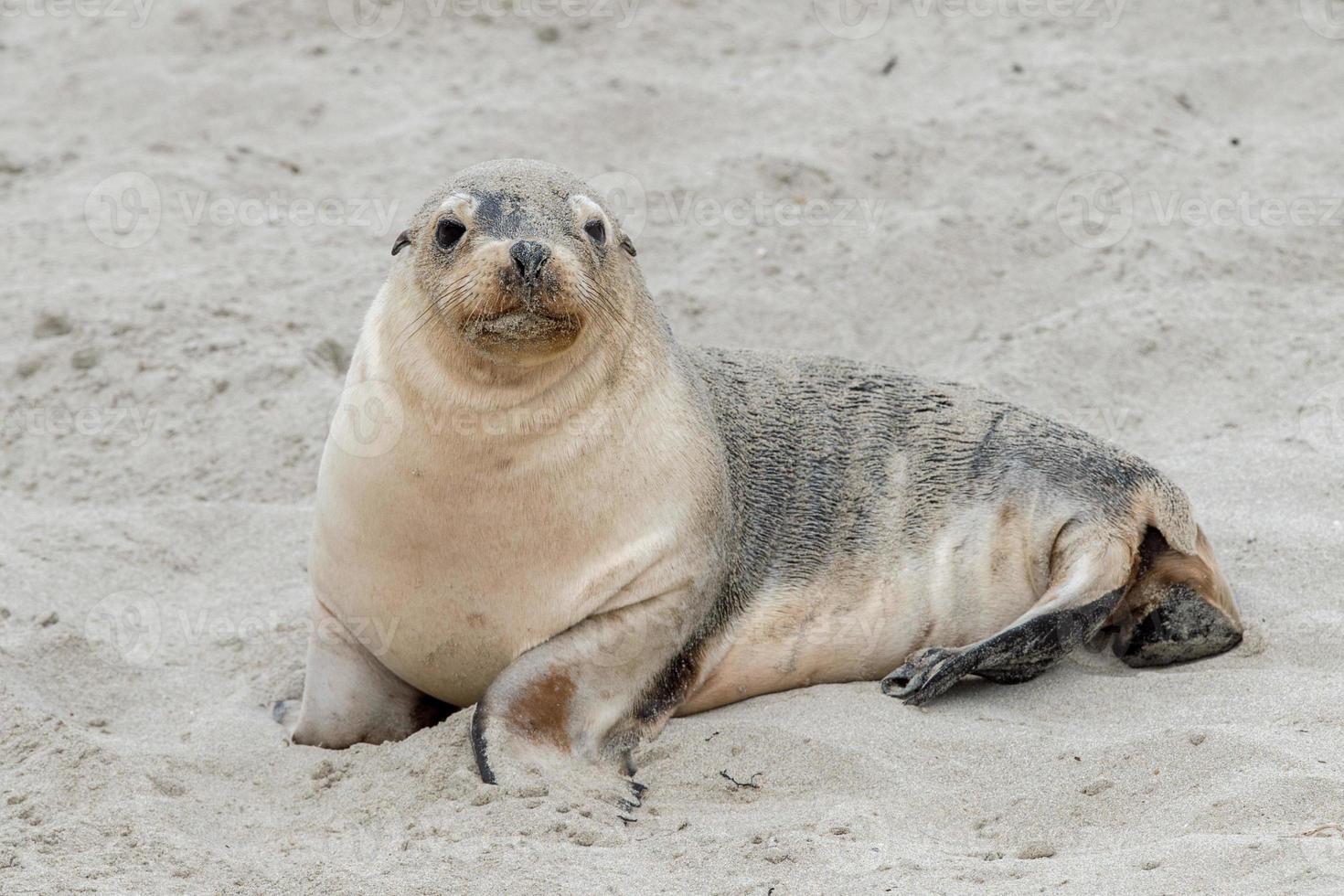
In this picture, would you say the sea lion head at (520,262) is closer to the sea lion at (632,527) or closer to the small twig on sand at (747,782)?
the sea lion at (632,527)

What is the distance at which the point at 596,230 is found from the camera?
4293mm

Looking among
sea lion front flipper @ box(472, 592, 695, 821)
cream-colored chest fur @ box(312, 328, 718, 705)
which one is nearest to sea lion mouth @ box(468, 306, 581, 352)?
cream-colored chest fur @ box(312, 328, 718, 705)

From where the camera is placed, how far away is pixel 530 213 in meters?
4.16

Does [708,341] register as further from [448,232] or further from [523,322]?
[523,322]

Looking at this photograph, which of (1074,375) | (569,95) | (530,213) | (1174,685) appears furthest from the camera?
(569,95)

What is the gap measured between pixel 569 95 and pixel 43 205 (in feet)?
7.89

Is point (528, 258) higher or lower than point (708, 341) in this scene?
higher

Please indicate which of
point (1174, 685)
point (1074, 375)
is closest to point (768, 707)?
point (1174, 685)

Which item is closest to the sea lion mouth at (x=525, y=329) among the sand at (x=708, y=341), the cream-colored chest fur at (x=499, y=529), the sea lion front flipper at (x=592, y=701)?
the cream-colored chest fur at (x=499, y=529)

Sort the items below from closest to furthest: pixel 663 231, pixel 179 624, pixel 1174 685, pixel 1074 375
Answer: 1. pixel 1174 685
2. pixel 179 624
3. pixel 1074 375
4. pixel 663 231

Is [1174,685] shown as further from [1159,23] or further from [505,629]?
[1159,23]

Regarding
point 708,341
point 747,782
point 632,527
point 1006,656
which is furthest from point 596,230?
point 708,341

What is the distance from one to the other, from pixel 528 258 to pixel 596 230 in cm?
44

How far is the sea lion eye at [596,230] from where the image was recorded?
14.0 feet
